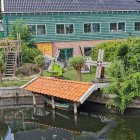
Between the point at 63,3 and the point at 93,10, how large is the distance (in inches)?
119

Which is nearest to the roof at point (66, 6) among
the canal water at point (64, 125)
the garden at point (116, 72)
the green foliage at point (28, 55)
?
the green foliage at point (28, 55)

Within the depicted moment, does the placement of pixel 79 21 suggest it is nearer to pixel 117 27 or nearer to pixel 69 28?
pixel 69 28

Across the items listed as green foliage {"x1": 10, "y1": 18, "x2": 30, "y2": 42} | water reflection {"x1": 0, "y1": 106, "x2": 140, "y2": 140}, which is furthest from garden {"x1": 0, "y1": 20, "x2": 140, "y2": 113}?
green foliage {"x1": 10, "y1": 18, "x2": 30, "y2": 42}

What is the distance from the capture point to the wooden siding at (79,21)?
4081 centimetres

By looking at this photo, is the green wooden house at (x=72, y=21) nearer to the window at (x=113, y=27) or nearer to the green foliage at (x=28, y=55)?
the window at (x=113, y=27)

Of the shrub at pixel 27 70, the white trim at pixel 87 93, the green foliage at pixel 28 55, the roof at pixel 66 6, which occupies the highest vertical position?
the roof at pixel 66 6

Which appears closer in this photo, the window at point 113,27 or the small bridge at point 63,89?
the small bridge at point 63,89

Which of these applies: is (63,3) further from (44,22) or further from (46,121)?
(46,121)

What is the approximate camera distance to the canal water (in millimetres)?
21125

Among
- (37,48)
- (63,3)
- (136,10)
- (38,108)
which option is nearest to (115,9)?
(136,10)

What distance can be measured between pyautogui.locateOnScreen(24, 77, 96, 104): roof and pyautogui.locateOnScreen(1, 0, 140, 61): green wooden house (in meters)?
14.3

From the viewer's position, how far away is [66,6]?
41.7 m

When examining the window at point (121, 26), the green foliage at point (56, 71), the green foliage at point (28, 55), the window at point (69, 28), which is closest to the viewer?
the green foliage at point (56, 71)

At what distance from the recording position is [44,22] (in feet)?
135
